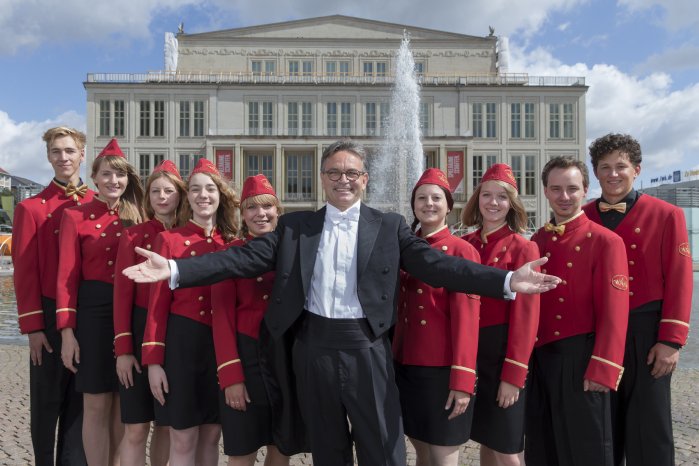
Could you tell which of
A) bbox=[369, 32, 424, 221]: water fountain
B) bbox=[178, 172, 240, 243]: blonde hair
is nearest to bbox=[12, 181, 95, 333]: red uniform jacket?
bbox=[178, 172, 240, 243]: blonde hair

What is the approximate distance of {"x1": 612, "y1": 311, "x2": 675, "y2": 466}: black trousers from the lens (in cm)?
359

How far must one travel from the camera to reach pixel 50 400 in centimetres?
423

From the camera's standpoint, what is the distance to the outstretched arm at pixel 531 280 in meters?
2.90

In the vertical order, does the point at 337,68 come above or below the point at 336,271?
above

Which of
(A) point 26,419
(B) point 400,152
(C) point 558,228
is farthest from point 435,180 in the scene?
(B) point 400,152

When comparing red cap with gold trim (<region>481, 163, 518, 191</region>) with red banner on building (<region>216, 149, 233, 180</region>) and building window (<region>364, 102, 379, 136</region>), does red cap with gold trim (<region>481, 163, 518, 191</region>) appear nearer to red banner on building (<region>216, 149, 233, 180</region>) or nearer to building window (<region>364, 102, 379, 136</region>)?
red banner on building (<region>216, 149, 233, 180</region>)

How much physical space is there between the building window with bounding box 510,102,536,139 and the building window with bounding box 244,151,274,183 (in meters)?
22.3

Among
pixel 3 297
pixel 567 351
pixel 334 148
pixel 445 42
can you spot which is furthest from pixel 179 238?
pixel 445 42

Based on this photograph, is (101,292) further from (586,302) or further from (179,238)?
(586,302)

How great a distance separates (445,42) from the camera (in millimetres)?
56000

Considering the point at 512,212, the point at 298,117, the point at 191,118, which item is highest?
the point at 298,117

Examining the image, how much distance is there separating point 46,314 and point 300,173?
4902 centimetres

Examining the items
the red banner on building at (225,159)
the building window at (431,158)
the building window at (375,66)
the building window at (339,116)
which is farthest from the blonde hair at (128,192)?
the building window at (375,66)

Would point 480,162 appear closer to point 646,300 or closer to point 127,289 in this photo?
point 646,300
